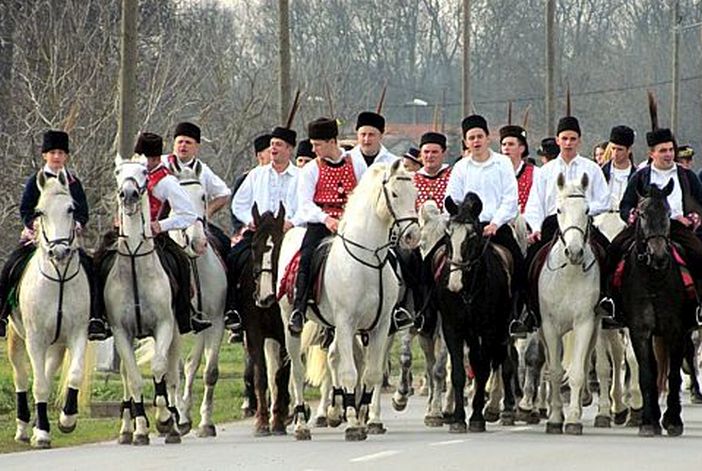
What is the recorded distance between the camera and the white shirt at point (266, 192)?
72.4 ft

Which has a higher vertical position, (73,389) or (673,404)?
(73,389)

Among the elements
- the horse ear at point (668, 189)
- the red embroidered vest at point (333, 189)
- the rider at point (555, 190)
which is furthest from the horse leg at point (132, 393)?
the horse ear at point (668, 189)

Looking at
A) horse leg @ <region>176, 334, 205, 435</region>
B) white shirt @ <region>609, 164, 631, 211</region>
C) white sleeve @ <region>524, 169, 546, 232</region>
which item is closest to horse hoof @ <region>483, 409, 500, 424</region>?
white sleeve @ <region>524, 169, 546, 232</region>

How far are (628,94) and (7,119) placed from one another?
62.3m

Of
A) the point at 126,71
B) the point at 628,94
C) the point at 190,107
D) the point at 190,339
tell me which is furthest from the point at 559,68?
the point at 126,71

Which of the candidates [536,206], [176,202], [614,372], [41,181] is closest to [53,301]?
[41,181]

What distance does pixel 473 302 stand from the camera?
66.4 feet

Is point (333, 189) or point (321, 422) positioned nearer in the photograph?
point (333, 189)

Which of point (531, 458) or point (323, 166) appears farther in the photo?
point (323, 166)

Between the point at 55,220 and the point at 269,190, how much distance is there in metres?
4.19

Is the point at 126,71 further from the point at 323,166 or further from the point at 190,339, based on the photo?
the point at 190,339

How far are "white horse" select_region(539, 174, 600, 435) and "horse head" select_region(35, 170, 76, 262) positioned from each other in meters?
4.75

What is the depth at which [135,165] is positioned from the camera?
1864cm

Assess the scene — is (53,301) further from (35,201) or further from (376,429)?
(376,429)
